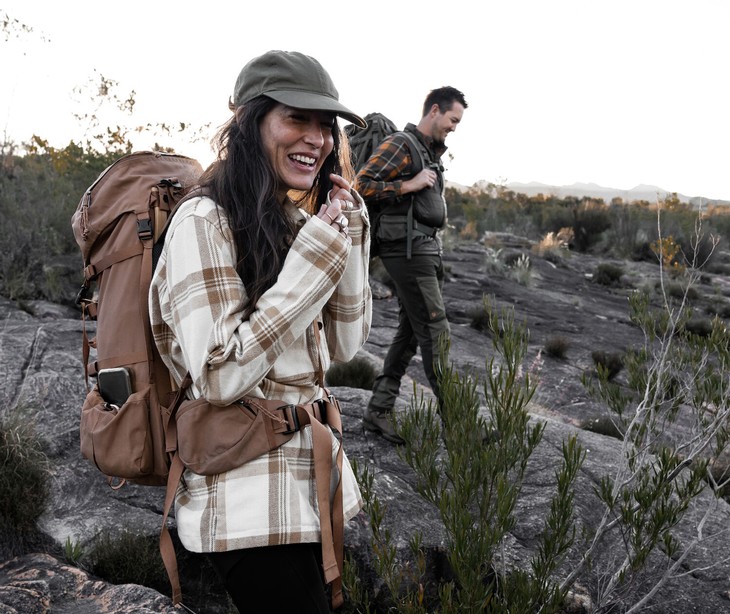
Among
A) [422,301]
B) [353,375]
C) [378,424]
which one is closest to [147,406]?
[422,301]

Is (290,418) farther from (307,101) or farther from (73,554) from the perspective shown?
(73,554)

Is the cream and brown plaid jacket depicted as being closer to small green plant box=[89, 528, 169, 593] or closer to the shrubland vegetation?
the shrubland vegetation

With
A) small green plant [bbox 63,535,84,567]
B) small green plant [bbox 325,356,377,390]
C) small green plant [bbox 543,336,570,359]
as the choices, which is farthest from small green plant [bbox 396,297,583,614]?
small green plant [bbox 543,336,570,359]

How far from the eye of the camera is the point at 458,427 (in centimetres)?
212

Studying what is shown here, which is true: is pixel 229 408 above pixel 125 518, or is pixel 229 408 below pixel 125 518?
above

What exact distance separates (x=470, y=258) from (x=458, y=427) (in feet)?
45.0

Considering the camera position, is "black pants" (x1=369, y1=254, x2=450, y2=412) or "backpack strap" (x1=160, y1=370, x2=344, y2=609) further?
"black pants" (x1=369, y1=254, x2=450, y2=412)

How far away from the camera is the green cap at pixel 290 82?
1.56 metres

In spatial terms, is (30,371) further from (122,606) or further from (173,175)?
(173,175)

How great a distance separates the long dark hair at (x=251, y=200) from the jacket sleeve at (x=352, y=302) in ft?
0.66

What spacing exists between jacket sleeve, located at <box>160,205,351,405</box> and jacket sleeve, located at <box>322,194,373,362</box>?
308 millimetres

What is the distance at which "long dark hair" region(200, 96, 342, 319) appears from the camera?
4.99ft

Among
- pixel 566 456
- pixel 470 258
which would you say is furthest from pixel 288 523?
pixel 470 258

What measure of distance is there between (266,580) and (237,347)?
490mm
